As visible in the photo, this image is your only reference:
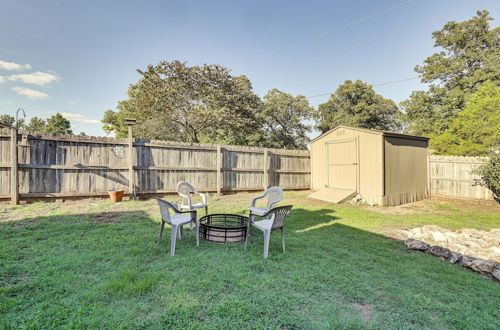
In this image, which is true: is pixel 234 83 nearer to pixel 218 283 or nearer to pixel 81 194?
pixel 81 194

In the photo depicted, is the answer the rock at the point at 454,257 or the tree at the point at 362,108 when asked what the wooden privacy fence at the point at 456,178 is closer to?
the rock at the point at 454,257

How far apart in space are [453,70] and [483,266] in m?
19.5

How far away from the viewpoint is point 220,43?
1187 centimetres

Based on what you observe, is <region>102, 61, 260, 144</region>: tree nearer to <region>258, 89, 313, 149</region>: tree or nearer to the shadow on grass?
<region>258, 89, 313, 149</region>: tree

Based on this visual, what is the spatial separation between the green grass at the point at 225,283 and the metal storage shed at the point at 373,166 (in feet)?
11.5

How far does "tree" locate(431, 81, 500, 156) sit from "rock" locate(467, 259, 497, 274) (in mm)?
8386

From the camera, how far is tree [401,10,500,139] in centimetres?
1486

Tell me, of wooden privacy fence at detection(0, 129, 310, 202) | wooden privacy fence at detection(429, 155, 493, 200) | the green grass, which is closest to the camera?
the green grass

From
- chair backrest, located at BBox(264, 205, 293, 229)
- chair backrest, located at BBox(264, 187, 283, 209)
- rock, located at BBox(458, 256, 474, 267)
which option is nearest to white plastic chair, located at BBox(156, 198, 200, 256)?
chair backrest, located at BBox(264, 205, 293, 229)

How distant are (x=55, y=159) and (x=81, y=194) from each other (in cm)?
115

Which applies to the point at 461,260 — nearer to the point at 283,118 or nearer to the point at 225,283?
the point at 225,283

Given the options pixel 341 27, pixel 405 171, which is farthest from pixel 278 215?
pixel 341 27

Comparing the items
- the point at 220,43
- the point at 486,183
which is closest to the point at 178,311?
the point at 486,183

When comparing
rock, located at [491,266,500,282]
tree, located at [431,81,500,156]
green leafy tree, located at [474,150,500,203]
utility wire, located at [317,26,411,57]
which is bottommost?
Answer: rock, located at [491,266,500,282]
